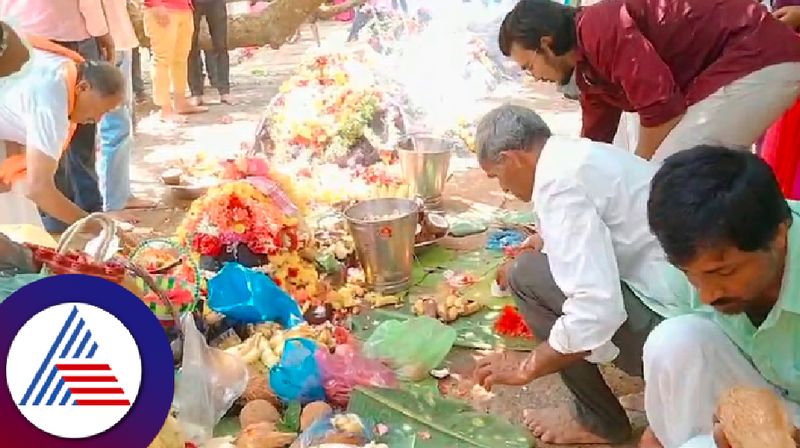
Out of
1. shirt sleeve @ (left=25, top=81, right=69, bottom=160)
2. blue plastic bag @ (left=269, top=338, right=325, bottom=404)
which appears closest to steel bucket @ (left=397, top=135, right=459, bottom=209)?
shirt sleeve @ (left=25, top=81, right=69, bottom=160)

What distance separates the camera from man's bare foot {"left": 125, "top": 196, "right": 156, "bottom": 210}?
565 cm

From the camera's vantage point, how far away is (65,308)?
1383 mm

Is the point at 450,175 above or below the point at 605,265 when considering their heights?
below

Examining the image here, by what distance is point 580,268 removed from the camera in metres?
2.47

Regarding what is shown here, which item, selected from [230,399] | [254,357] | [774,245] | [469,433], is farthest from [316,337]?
[774,245]

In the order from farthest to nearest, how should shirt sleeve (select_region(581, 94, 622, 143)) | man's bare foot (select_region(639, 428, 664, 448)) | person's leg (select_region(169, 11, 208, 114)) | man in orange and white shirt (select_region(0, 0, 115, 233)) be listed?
person's leg (select_region(169, 11, 208, 114))
man in orange and white shirt (select_region(0, 0, 115, 233))
shirt sleeve (select_region(581, 94, 622, 143))
man's bare foot (select_region(639, 428, 664, 448))

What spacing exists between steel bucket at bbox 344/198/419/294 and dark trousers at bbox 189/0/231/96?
5126mm

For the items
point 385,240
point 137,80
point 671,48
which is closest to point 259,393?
point 385,240

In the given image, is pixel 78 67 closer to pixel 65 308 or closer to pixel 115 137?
pixel 115 137

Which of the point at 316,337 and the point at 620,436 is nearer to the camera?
the point at 620,436

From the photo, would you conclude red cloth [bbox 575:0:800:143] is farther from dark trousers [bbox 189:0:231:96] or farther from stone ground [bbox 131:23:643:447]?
dark trousers [bbox 189:0:231:96]

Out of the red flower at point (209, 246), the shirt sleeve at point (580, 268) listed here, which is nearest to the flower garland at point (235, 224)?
the red flower at point (209, 246)

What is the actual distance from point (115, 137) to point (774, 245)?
174 inches

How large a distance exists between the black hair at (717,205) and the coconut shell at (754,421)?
1.01 feet
